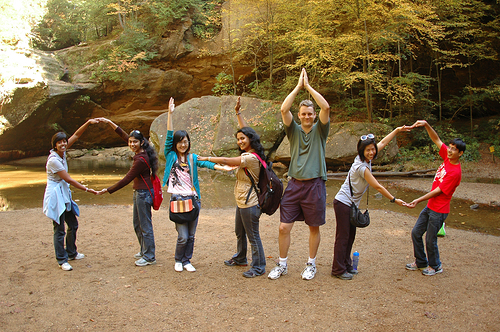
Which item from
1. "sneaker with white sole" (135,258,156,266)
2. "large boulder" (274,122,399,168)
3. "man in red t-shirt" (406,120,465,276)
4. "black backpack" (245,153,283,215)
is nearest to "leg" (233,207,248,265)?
"black backpack" (245,153,283,215)

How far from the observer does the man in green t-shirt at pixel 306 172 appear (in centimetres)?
368

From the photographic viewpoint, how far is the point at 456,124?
17.6 m

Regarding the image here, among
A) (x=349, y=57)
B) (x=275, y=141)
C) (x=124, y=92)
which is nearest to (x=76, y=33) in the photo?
(x=124, y=92)

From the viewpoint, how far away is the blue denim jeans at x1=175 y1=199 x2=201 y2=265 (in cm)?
402

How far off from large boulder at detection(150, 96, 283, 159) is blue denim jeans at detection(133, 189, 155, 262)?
402 inches

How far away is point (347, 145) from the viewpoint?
43.4 ft

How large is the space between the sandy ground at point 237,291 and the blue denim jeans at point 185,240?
20 cm

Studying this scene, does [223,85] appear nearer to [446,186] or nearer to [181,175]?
[181,175]

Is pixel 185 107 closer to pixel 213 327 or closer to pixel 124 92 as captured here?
pixel 124 92

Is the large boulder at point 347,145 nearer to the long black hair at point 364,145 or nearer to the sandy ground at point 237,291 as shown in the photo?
the sandy ground at point 237,291

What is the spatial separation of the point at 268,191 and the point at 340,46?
1220 centimetres

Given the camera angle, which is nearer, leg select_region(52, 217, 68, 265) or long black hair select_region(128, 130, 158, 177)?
leg select_region(52, 217, 68, 265)

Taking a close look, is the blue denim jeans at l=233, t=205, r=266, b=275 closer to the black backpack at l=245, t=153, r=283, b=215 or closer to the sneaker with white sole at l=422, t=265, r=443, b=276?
the black backpack at l=245, t=153, r=283, b=215

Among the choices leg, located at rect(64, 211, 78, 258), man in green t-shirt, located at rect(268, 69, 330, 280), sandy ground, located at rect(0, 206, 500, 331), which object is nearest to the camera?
sandy ground, located at rect(0, 206, 500, 331)
